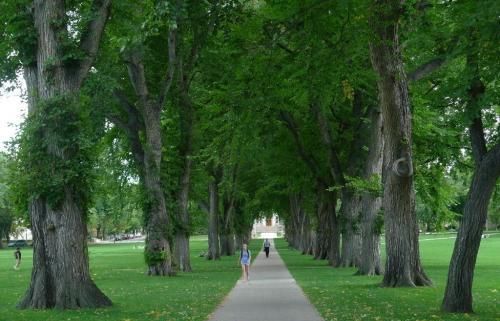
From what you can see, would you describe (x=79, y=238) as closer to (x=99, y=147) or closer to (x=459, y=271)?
(x=99, y=147)

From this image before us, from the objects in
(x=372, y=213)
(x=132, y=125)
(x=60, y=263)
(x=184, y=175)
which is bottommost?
(x=60, y=263)

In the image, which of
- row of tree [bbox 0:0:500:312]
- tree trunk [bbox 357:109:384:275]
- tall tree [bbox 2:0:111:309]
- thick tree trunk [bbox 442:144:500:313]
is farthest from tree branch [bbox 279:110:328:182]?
thick tree trunk [bbox 442:144:500:313]

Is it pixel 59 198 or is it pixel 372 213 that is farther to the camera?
pixel 372 213

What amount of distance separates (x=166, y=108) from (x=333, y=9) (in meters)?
20.3

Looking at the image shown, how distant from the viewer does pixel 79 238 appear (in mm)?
15406

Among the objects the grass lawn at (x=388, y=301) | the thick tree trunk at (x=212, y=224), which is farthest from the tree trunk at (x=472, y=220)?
the thick tree trunk at (x=212, y=224)

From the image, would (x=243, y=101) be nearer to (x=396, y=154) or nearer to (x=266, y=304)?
(x=396, y=154)

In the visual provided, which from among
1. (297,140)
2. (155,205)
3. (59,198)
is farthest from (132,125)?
(59,198)

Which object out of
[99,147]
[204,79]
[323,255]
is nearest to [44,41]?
[99,147]

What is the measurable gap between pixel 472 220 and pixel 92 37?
8.78 m

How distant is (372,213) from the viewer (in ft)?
88.2

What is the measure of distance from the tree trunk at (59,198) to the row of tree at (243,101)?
0.10ft

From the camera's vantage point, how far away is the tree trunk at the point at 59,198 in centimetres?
1505

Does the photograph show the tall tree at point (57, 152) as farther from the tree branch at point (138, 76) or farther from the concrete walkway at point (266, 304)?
the tree branch at point (138, 76)
